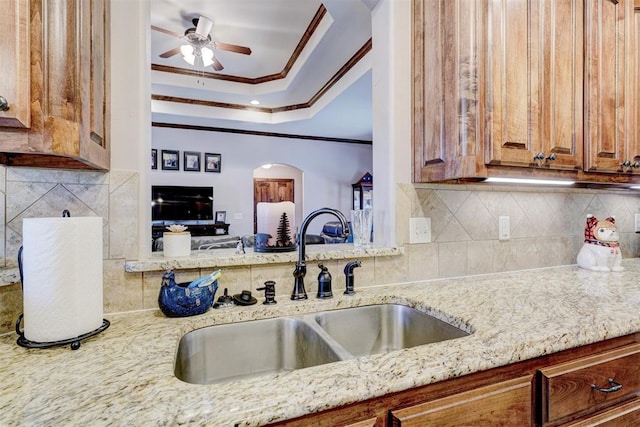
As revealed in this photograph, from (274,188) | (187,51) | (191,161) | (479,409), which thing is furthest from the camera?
(274,188)

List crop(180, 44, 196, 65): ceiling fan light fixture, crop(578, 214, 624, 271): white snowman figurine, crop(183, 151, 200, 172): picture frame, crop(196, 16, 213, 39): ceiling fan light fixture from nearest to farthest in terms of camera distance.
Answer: crop(578, 214, 624, 271): white snowman figurine
crop(196, 16, 213, 39): ceiling fan light fixture
crop(180, 44, 196, 65): ceiling fan light fixture
crop(183, 151, 200, 172): picture frame

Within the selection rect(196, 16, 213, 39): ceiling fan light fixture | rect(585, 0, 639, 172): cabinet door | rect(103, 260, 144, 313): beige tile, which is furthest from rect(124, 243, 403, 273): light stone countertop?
rect(196, 16, 213, 39): ceiling fan light fixture

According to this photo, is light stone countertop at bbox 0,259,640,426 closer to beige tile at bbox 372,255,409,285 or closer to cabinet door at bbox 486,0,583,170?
beige tile at bbox 372,255,409,285

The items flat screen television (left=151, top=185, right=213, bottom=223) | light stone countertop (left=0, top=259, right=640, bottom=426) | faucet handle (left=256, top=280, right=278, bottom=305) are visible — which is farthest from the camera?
flat screen television (left=151, top=185, right=213, bottom=223)

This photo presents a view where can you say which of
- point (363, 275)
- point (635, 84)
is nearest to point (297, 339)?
point (363, 275)

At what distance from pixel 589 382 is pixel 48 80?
156 cm

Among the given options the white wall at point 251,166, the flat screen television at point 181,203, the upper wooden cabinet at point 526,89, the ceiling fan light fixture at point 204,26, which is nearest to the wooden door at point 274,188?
the white wall at point 251,166

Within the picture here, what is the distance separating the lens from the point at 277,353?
1114 millimetres

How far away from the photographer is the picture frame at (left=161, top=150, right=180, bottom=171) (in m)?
5.75

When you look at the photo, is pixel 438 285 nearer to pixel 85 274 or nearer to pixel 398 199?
A: pixel 398 199

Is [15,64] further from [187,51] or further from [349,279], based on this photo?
[187,51]

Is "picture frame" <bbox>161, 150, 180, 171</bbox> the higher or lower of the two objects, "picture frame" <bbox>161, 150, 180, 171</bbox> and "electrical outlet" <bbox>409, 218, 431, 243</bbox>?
the higher

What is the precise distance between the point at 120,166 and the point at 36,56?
45cm

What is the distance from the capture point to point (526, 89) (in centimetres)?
127
